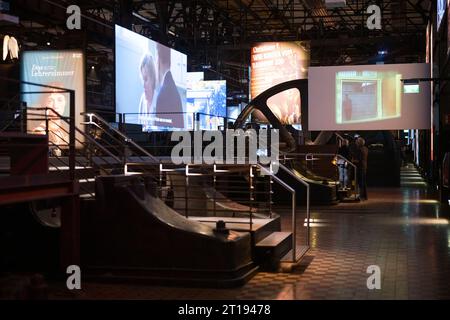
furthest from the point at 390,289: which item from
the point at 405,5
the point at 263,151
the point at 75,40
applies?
A: the point at 405,5

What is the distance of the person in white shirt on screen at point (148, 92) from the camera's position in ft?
55.8

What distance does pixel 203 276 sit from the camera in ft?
23.0

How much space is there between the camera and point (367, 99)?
1739 centimetres

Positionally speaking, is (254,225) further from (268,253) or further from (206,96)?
(206,96)

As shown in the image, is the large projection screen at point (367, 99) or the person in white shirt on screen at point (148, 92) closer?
the person in white shirt on screen at point (148, 92)

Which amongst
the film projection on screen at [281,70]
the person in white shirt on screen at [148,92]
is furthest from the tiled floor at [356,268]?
the film projection on screen at [281,70]

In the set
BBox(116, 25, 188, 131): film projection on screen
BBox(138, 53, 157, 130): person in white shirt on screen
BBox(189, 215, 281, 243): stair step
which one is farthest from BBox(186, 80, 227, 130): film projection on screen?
BBox(189, 215, 281, 243): stair step

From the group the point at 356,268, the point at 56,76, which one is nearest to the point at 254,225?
the point at 356,268

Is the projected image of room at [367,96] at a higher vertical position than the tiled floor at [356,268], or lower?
higher

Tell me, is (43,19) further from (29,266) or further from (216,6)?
(29,266)

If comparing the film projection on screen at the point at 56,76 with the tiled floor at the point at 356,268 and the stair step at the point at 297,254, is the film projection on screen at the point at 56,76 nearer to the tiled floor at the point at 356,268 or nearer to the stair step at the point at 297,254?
the tiled floor at the point at 356,268

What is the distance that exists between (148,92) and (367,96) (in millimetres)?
6122

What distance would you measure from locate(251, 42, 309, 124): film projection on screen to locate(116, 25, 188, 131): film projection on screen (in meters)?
3.91
